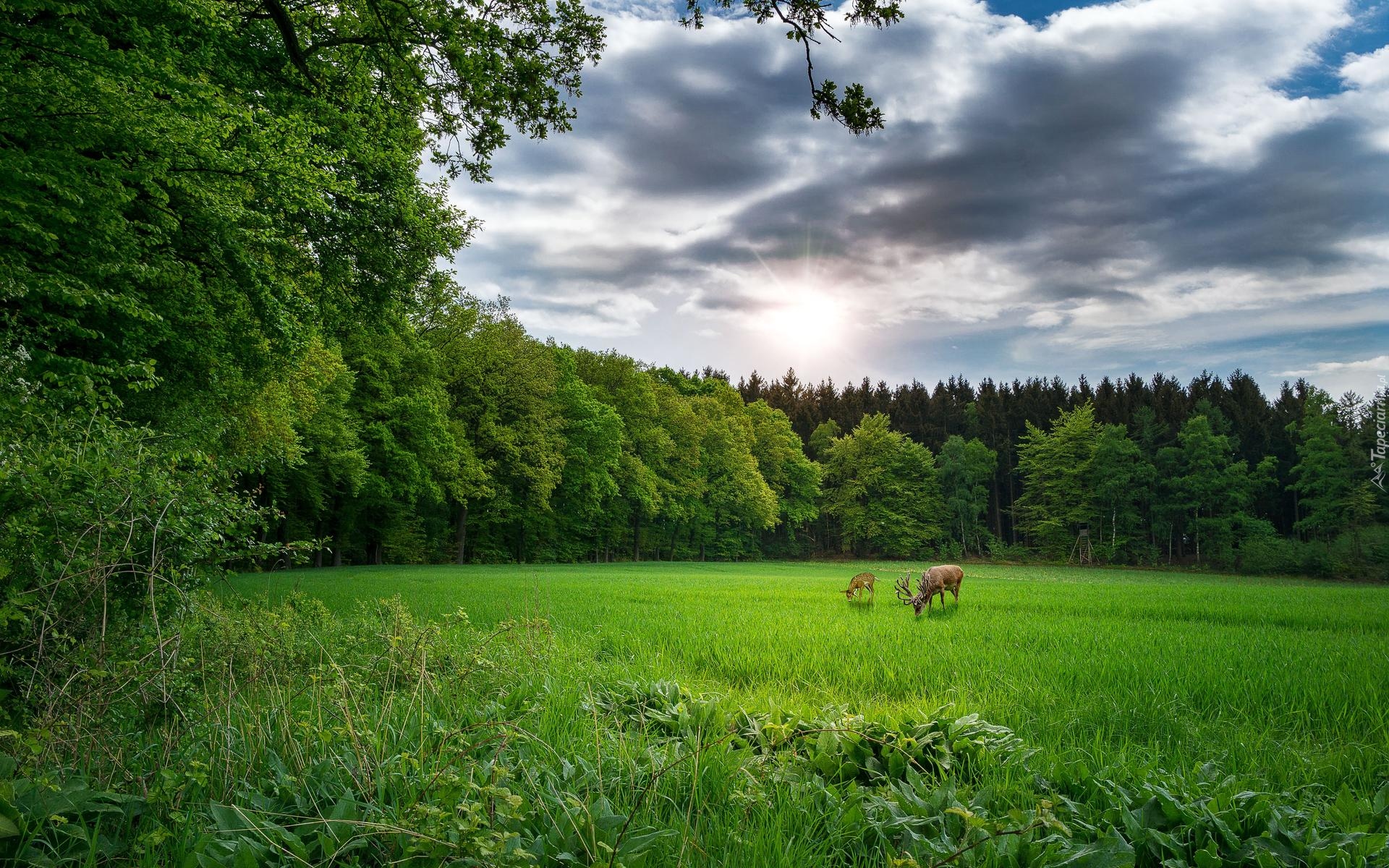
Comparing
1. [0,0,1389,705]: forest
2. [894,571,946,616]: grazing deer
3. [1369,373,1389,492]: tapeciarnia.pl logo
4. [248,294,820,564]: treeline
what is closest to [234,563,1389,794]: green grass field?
[894,571,946,616]: grazing deer

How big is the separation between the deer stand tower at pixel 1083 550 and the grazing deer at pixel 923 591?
54.5m

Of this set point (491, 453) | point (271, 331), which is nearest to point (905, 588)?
point (271, 331)

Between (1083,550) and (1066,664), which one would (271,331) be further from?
(1083,550)

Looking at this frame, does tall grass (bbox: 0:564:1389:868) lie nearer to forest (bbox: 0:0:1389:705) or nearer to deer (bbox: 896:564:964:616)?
forest (bbox: 0:0:1389:705)

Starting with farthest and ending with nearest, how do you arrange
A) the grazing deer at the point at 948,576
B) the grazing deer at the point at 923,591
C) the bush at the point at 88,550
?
the grazing deer at the point at 948,576
the grazing deer at the point at 923,591
the bush at the point at 88,550

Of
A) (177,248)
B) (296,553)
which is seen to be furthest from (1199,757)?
(177,248)

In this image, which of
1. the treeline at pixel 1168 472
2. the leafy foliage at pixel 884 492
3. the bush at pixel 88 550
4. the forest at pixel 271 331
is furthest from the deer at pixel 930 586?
the leafy foliage at pixel 884 492

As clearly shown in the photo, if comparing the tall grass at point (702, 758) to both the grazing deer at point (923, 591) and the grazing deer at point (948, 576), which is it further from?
the grazing deer at point (948, 576)

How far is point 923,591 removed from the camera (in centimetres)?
1487

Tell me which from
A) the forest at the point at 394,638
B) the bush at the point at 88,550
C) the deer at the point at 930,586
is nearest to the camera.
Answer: the forest at the point at 394,638

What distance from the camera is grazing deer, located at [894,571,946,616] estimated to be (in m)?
14.5

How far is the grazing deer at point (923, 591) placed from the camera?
1451 cm

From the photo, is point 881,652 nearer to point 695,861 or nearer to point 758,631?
point 758,631

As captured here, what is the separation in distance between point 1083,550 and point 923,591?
57822 mm
